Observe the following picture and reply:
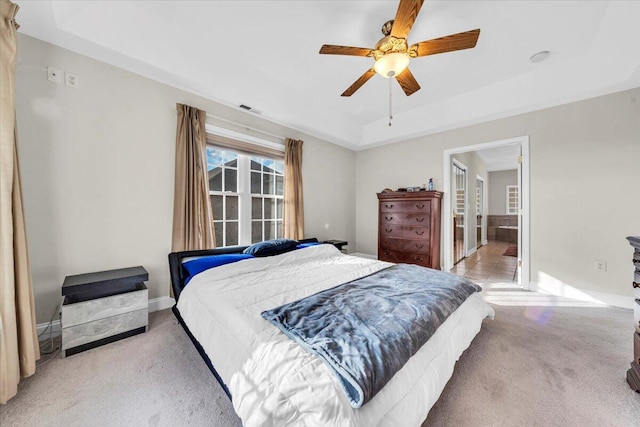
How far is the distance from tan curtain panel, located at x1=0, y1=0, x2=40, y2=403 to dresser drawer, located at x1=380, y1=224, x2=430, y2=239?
4294 millimetres

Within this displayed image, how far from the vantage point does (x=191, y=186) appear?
8.87ft

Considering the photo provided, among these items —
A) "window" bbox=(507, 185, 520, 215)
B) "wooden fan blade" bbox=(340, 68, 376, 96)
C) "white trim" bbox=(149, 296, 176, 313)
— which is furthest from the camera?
"window" bbox=(507, 185, 520, 215)

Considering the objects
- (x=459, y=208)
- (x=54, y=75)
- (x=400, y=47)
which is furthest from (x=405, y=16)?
(x=459, y=208)

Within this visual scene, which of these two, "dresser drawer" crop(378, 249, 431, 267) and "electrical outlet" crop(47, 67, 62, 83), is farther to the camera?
"dresser drawer" crop(378, 249, 431, 267)

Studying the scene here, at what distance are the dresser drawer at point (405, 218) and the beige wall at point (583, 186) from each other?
1.42m

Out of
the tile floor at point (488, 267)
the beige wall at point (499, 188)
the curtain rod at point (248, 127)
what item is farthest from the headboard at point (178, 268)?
the beige wall at point (499, 188)

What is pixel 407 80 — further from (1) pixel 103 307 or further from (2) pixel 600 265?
(1) pixel 103 307

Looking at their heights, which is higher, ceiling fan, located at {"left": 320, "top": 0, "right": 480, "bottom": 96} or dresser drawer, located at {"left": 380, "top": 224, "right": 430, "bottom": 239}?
ceiling fan, located at {"left": 320, "top": 0, "right": 480, "bottom": 96}

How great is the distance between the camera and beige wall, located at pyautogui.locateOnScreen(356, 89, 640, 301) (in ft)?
8.86

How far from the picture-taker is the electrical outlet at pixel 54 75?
6.68 feet

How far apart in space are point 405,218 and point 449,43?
2.75 metres

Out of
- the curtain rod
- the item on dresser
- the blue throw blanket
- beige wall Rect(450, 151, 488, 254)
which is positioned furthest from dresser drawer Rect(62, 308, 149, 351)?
beige wall Rect(450, 151, 488, 254)

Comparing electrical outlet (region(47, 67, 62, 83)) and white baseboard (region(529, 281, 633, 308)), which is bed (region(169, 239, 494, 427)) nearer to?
white baseboard (region(529, 281, 633, 308))

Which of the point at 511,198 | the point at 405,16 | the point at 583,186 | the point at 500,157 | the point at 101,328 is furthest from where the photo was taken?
the point at 511,198
